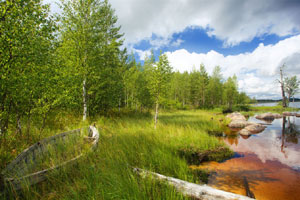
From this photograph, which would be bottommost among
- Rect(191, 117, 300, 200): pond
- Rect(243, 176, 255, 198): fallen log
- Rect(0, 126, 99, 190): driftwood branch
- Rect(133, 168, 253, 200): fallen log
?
Rect(191, 117, 300, 200): pond

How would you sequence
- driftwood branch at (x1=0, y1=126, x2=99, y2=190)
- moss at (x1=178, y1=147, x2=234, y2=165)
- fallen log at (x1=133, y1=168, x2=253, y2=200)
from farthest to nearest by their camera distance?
moss at (x1=178, y1=147, x2=234, y2=165) < driftwood branch at (x1=0, y1=126, x2=99, y2=190) < fallen log at (x1=133, y1=168, x2=253, y2=200)

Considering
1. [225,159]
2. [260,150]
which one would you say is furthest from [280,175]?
[260,150]

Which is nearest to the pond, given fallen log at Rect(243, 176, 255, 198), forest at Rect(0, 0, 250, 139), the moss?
fallen log at Rect(243, 176, 255, 198)

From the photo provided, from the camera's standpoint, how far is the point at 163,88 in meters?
11.0

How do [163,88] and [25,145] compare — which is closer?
[25,145]

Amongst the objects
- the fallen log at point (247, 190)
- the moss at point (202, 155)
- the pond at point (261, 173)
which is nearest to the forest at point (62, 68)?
the moss at point (202, 155)

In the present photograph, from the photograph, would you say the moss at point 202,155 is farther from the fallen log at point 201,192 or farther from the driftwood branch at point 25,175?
the driftwood branch at point 25,175

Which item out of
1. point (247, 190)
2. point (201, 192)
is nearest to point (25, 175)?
point (201, 192)

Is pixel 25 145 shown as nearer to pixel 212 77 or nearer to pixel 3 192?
pixel 3 192

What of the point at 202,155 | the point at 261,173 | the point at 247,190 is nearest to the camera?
the point at 247,190

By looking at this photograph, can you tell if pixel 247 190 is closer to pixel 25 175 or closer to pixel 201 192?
pixel 201 192

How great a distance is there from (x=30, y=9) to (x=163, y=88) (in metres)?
8.76

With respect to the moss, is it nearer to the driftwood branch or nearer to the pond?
the pond

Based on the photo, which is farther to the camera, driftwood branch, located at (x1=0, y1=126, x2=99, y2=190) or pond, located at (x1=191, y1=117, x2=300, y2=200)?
pond, located at (x1=191, y1=117, x2=300, y2=200)
